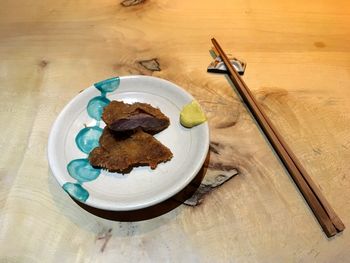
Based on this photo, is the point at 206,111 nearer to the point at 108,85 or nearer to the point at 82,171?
the point at 108,85

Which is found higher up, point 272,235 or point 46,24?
point 46,24

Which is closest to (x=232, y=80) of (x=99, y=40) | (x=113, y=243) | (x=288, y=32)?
(x=288, y=32)

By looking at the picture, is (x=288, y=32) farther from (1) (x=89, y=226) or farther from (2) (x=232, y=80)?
(1) (x=89, y=226)

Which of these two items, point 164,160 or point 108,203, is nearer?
point 108,203

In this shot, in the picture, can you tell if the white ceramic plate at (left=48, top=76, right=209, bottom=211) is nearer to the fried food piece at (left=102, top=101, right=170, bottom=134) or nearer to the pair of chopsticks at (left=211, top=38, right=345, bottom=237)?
the fried food piece at (left=102, top=101, right=170, bottom=134)

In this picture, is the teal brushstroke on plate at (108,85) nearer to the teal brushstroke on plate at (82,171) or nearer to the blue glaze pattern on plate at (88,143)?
the blue glaze pattern on plate at (88,143)

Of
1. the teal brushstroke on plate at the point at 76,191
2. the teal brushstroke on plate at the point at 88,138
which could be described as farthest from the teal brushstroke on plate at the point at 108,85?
the teal brushstroke on plate at the point at 76,191

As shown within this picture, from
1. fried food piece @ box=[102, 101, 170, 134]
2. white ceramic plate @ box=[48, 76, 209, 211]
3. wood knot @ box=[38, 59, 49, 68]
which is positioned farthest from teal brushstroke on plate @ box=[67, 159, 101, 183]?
wood knot @ box=[38, 59, 49, 68]
